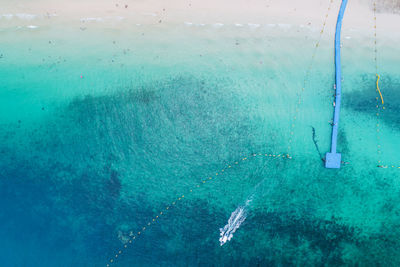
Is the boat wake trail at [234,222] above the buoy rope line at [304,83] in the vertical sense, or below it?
below

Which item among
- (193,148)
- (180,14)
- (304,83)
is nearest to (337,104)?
(304,83)

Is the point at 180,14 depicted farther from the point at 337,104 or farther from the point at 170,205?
the point at 170,205

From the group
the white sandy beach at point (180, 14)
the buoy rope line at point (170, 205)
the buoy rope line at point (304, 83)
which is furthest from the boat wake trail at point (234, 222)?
the white sandy beach at point (180, 14)

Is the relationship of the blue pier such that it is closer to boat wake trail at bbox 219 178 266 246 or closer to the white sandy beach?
the white sandy beach

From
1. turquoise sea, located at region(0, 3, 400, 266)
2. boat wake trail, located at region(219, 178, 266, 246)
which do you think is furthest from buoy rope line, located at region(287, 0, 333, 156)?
boat wake trail, located at region(219, 178, 266, 246)

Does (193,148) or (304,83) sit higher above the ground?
(304,83)

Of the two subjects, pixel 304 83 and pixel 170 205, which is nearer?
pixel 170 205

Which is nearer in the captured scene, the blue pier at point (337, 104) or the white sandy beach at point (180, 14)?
the blue pier at point (337, 104)

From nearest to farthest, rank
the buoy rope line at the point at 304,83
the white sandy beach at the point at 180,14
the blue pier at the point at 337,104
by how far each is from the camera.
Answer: the blue pier at the point at 337,104
the buoy rope line at the point at 304,83
the white sandy beach at the point at 180,14

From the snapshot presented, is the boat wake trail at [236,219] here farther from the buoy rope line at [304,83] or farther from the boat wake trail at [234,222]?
the buoy rope line at [304,83]
